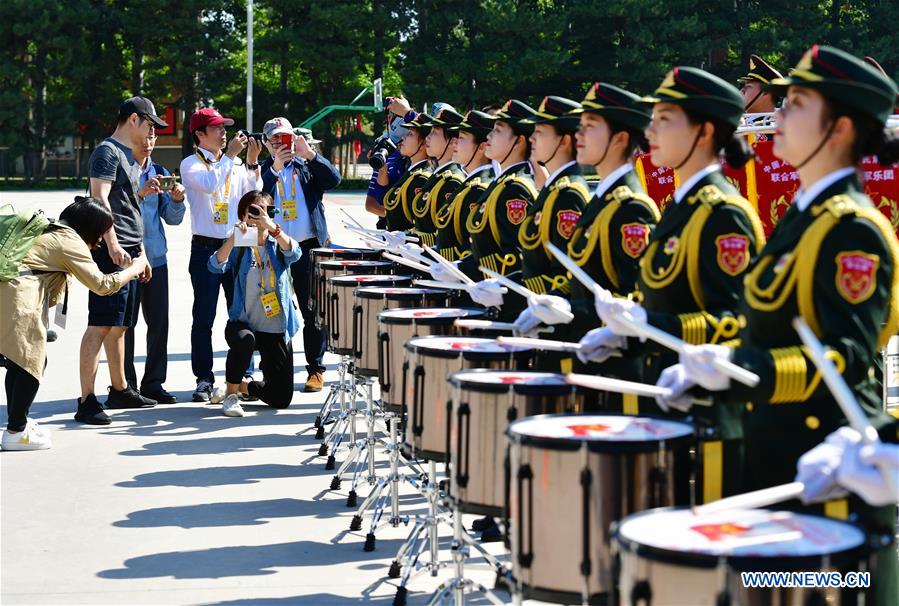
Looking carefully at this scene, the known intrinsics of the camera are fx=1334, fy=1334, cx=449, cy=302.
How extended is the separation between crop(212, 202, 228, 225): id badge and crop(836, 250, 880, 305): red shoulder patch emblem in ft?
24.7

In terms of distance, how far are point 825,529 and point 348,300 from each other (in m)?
5.04

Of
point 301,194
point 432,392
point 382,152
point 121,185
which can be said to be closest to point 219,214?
point 301,194

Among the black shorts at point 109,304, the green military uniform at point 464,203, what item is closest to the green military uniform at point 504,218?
the green military uniform at point 464,203

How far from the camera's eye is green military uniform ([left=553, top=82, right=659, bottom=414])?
203 inches

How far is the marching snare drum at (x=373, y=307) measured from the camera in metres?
7.08

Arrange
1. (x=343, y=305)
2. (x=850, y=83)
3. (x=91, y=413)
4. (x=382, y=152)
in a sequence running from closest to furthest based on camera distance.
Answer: (x=850, y=83), (x=343, y=305), (x=91, y=413), (x=382, y=152)

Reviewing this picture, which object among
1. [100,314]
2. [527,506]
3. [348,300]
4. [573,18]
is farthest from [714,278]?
[573,18]

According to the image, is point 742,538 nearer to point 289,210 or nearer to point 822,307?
point 822,307

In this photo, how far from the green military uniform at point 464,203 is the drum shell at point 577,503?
439cm

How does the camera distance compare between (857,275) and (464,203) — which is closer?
(857,275)

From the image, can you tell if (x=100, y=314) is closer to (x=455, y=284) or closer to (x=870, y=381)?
(x=455, y=284)

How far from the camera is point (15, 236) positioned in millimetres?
8094

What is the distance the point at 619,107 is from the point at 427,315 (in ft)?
4.88

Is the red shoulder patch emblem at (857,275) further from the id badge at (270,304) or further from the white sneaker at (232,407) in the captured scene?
the white sneaker at (232,407)
